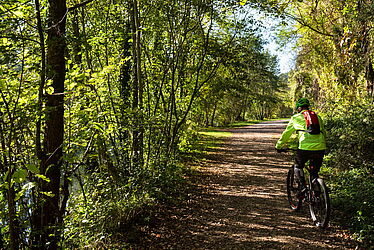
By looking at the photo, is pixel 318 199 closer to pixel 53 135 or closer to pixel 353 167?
pixel 353 167

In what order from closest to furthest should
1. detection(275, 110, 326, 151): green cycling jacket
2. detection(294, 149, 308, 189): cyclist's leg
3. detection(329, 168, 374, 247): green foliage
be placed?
detection(329, 168, 374, 247): green foliage < detection(275, 110, 326, 151): green cycling jacket < detection(294, 149, 308, 189): cyclist's leg

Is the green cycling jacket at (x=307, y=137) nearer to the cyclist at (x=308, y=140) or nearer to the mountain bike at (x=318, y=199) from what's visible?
the cyclist at (x=308, y=140)

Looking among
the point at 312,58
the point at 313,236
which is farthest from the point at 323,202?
the point at 312,58

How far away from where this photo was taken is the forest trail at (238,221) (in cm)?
498

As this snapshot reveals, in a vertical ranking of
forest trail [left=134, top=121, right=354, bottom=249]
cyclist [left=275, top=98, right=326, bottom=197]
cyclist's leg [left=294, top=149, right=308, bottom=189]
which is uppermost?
cyclist [left=275, top=98, right=326, bottom=197]

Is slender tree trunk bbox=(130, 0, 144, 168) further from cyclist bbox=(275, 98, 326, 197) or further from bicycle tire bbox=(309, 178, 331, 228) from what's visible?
bicycle tire bbox=(309, 178, 331, 228)

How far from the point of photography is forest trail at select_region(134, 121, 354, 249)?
4.98 meters

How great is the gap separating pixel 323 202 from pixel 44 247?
4649 millimetres

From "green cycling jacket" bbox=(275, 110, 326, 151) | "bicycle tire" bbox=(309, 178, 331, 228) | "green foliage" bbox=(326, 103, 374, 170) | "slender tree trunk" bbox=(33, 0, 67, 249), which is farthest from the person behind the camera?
"green foliage" bbox=(326, 103, 374, 170)

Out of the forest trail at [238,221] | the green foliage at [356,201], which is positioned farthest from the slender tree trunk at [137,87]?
the green foliage at [356,201]

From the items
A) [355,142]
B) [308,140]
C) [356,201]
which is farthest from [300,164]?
[355,142]

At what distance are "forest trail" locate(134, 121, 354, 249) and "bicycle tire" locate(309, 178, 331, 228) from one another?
0.60ft

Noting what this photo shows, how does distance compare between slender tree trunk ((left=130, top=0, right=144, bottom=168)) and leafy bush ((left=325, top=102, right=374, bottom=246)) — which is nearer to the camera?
leafy bush ((left=325, top=102, right=374, bottom=246))

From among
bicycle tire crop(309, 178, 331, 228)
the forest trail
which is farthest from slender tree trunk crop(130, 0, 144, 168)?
bicycle tire crop(309, 178, 331, 228)
